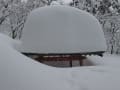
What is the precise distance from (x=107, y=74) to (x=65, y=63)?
5750mm

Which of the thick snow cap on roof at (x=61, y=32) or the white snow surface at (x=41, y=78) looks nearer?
the white snow surface at (x=41, y=78)

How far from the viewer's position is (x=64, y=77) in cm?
356

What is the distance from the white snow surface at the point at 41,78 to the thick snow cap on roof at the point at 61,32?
15.8 ft

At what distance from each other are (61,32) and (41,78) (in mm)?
5746

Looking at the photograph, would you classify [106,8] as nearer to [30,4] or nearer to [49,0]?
[49,0]

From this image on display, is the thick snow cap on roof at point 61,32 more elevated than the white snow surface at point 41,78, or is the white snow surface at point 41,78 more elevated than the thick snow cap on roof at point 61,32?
the white snow surface at point 41,78

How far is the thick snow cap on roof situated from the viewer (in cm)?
872

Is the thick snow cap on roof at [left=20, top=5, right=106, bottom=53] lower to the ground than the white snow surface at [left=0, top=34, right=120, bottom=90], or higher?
lower

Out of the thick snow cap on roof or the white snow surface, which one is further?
the thick snow cap on roof

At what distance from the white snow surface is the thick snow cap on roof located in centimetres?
482

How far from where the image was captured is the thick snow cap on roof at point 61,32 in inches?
343

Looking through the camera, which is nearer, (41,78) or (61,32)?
(41,78)

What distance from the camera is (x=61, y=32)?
8906 mm

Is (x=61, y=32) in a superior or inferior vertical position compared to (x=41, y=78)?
inferior
